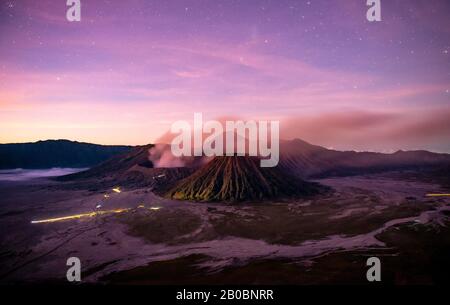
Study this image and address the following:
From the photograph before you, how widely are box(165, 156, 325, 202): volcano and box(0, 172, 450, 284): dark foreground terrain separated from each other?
6.69m

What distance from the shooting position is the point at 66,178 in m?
131

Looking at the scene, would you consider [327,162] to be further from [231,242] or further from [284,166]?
[231,242]

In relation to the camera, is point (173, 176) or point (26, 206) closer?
point (26, 206)

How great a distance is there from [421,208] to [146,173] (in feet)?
277

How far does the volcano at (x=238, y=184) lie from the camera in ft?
235

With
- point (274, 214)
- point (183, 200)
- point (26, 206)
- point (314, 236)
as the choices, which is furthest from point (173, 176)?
point (314, 236)

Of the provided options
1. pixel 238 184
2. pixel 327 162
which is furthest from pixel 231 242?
pixel 327 162

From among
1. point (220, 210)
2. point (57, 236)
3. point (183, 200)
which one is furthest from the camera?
point (183, 200)

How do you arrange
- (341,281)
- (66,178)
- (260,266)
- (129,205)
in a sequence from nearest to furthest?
(341,281) → (260,266) → (129,205) → (66,178)

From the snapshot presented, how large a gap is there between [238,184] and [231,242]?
124ft

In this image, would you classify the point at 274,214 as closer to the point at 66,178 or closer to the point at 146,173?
the point at 146,173

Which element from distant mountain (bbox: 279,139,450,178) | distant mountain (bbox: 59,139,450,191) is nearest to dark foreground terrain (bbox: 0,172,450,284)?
distant mountain (bbox: 59,139,450,191)

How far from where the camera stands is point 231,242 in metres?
38.2

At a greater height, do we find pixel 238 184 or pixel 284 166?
pixel 284 166
